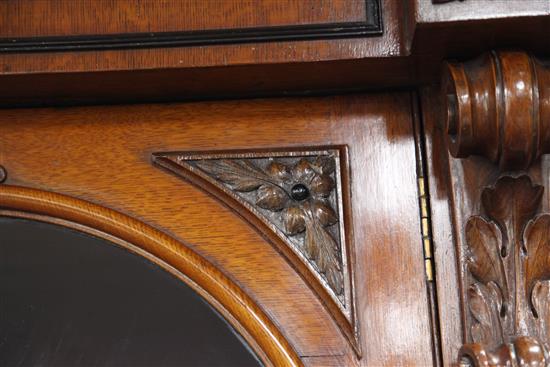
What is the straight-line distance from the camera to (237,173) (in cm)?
83

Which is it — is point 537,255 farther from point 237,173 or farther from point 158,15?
point 158,15

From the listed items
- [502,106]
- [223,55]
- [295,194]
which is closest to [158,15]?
[223,55]

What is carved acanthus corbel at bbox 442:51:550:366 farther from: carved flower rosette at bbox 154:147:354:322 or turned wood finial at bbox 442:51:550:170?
carved flower rosette at bbox 154:147:354:322

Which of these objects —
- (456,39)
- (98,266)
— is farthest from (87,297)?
(456,39)

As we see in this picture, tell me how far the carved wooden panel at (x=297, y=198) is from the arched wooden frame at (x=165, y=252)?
6 cm

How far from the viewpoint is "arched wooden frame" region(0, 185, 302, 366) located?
31.6 inches

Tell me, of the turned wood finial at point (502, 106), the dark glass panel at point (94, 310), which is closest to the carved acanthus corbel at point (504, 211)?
the turned wood finial at point (502, 106)

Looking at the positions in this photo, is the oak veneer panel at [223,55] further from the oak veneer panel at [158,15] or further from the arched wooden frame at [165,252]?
the arched wooden frame at [165,252]

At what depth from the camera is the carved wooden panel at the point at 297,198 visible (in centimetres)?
81

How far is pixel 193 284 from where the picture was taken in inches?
32.4

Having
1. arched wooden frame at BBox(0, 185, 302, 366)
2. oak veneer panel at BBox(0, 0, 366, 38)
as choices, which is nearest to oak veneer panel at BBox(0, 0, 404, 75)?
oak veneer panel at BBox(0, 0, 366, 38)

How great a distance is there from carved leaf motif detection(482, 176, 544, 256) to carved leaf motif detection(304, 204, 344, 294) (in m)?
0.14

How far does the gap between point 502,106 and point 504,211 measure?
4.5 inches

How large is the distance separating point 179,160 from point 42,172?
132 mm
